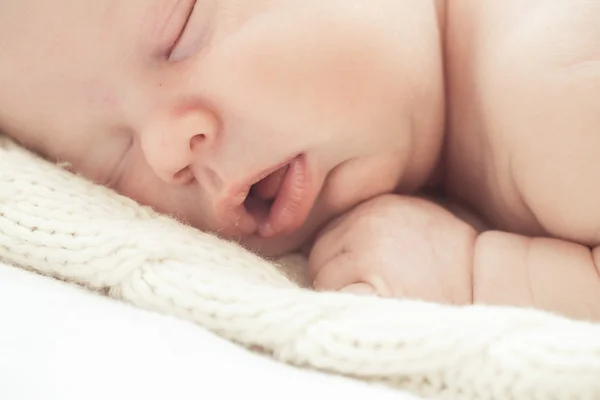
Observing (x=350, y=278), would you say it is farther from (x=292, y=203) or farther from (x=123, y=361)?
(x=123, y=361)

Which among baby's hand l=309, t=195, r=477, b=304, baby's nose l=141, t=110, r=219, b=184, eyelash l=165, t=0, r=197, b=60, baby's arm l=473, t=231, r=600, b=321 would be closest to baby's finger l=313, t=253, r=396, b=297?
baby's hand l=309, t=195, r=477, b=304

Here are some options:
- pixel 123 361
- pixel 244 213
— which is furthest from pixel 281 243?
pixel 123 361

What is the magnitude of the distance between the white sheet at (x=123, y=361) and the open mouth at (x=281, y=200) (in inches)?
11.3

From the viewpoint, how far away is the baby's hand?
698mm

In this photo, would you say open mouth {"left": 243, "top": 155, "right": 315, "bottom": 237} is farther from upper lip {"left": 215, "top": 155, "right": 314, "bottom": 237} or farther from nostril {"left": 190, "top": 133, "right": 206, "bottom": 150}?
nostril {"left": 190, "top": 133, "right": 206, "bottom": 150}

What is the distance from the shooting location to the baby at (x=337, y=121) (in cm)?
70

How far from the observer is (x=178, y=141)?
763 millimetres

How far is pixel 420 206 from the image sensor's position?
0.83 meters

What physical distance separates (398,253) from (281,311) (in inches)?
8.1

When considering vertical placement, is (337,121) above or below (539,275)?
above

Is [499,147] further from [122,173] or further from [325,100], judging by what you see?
[122,173]

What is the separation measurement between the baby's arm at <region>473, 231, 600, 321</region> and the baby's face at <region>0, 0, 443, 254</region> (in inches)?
8.0

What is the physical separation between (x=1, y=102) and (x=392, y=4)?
515mm

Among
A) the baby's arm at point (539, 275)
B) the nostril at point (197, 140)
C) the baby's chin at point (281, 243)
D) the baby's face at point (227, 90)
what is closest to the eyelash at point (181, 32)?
the baby's face at point (227, 90)
